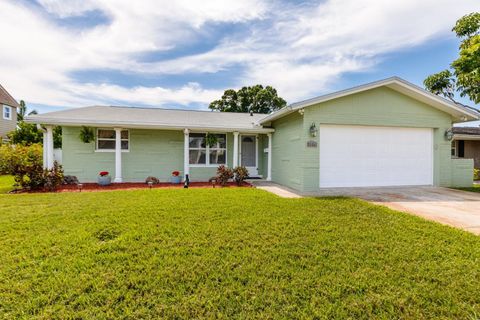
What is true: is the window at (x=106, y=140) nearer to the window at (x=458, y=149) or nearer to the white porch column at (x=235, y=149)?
the white porch column at (x=235, y=149)

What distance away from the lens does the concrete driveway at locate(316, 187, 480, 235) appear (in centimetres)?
532

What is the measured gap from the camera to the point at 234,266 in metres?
3.20

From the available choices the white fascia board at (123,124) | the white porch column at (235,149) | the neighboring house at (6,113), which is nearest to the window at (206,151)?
the white porch column at (235,149)

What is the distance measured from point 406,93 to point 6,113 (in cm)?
3121

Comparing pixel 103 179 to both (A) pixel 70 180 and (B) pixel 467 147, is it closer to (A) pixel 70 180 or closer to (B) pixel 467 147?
(A) pixel 70 180

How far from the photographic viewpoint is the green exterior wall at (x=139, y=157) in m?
10.7

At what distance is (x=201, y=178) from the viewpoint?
39.1ft

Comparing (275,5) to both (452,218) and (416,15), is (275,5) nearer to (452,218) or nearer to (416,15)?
(416,15)

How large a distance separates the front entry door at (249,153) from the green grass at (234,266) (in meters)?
7.37

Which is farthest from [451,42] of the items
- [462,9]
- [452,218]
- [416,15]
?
[452,218]

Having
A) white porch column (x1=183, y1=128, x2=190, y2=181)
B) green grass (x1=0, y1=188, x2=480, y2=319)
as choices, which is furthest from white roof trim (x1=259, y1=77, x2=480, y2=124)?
green grass (x1=0, y1=188, x2=480, y2=319)

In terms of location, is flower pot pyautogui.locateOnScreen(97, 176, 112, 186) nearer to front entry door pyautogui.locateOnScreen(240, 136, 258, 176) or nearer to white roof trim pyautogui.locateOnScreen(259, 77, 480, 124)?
front entry door pyautogui.locateOnScreen(240, 136, 258, 176)

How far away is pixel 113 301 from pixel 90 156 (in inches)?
396

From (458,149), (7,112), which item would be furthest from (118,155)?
(458,149)
